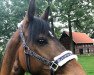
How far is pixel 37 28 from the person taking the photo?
353 cm

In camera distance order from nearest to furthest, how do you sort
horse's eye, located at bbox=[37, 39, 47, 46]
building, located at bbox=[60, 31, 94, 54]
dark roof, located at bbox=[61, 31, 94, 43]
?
horse's eye, located at bbox=[37, 39, 47, 46] < building, located at bbox=[60, 31, 94, 54] < dark roof, located at bbox=[61, 31, 94, 43]

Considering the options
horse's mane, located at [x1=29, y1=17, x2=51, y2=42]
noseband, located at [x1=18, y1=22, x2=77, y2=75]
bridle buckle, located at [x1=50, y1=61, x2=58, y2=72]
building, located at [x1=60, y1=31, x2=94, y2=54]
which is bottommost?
building, located at [x1=60, y1=31, x2=94, y2=54]

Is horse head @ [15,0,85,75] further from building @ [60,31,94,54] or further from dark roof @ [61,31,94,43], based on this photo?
dark roof @ [61,31,94,43]

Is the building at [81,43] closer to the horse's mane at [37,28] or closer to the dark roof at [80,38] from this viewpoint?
the dark roof at [80,38]

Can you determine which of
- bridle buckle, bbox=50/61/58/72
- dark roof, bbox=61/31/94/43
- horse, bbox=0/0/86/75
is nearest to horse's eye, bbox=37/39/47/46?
horse, bbox=0/0/86/75

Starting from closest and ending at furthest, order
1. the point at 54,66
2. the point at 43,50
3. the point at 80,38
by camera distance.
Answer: the point at 54,66, the point at 43,50, the point at 80,38

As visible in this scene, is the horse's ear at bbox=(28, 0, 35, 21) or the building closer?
the horse's ear at bbox=(28, 0, 35, 21)

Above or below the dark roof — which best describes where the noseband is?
above

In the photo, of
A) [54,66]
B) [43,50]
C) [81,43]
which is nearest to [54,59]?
[54,66]

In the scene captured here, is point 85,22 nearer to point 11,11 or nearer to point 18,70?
point 11,11

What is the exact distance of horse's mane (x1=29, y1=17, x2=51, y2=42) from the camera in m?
3.50

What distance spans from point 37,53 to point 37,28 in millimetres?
295

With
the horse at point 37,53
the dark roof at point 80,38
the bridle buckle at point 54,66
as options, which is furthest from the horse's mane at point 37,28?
the dark roof at point 80,38

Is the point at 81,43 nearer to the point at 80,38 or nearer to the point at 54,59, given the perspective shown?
the point at 80,38
